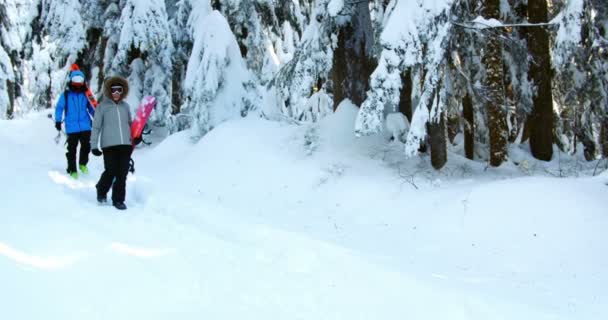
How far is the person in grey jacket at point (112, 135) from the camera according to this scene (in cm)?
739

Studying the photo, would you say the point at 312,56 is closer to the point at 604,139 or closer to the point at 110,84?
the point at 110,84

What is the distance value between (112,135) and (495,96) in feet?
21.9

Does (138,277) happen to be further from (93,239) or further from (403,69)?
(403,69)

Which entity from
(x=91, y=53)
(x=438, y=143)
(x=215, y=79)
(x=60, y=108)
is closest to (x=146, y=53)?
(x=91, y=53)

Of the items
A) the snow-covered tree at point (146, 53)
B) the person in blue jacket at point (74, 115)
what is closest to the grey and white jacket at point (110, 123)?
the person in blue jacket at point (74, 115)

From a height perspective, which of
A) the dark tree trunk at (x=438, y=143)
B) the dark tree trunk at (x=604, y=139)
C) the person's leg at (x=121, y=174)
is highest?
the person's leg at (x=121, y=174)

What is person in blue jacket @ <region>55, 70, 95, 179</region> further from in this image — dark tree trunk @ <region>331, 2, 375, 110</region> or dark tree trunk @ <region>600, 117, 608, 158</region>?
dark tree trunk @ <region>600, 117, 608, 158</region>

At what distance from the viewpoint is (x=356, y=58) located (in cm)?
1113

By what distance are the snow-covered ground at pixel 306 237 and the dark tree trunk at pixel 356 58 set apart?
2.02 ft

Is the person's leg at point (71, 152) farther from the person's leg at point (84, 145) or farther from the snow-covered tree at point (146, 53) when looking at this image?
the snow-covered tree at point (146, 53)

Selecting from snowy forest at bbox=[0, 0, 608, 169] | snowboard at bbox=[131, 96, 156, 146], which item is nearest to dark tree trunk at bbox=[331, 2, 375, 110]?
snowy forest at bbox=[0, 0, 608, 169]

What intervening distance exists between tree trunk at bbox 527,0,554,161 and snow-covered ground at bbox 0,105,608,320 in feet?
2.41

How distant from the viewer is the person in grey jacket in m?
7.39

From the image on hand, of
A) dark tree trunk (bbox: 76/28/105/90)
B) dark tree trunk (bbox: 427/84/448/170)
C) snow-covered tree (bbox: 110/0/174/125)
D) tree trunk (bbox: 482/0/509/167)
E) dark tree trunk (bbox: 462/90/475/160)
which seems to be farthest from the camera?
dark tree trunk (bbox: 76/28/105/90)
